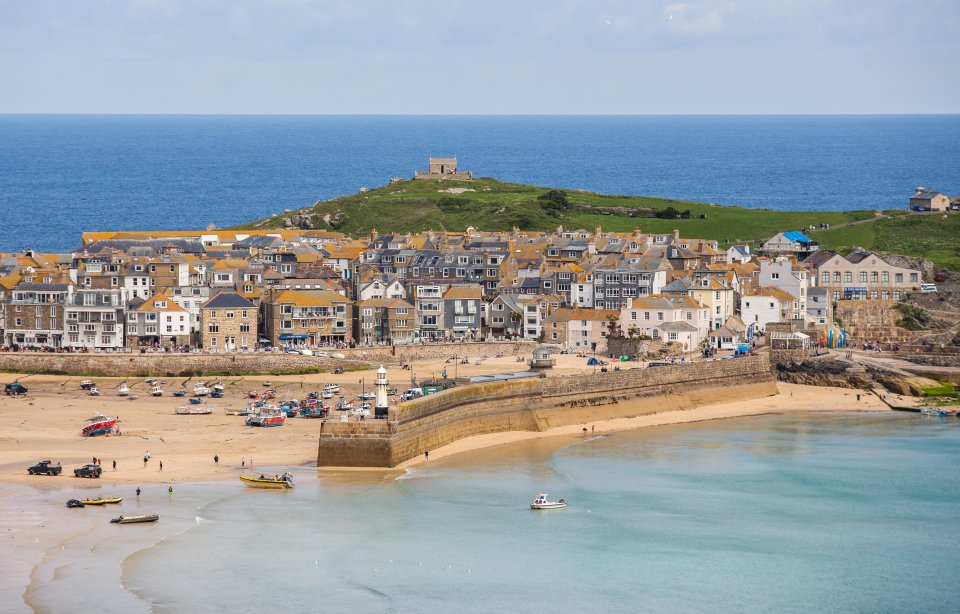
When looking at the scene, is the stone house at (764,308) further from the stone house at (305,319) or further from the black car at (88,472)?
the black car at (88,472)

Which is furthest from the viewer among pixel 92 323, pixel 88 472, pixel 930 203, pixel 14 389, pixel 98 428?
pixel 930 203

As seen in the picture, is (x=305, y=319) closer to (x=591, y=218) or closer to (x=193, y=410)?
(x=193, y=410)

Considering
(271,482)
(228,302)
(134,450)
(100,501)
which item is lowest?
(100,501)

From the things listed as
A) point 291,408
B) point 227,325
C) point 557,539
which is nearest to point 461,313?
point 227,325

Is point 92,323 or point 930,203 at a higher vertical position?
point 930,203

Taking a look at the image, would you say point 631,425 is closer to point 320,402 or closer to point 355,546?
point 320,402

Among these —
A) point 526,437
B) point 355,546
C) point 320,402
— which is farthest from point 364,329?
point 355,546

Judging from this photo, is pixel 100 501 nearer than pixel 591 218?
Yes

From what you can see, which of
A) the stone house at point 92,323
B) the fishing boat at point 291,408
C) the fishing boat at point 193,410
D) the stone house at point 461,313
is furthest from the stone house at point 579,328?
the stone house at point 92,323
